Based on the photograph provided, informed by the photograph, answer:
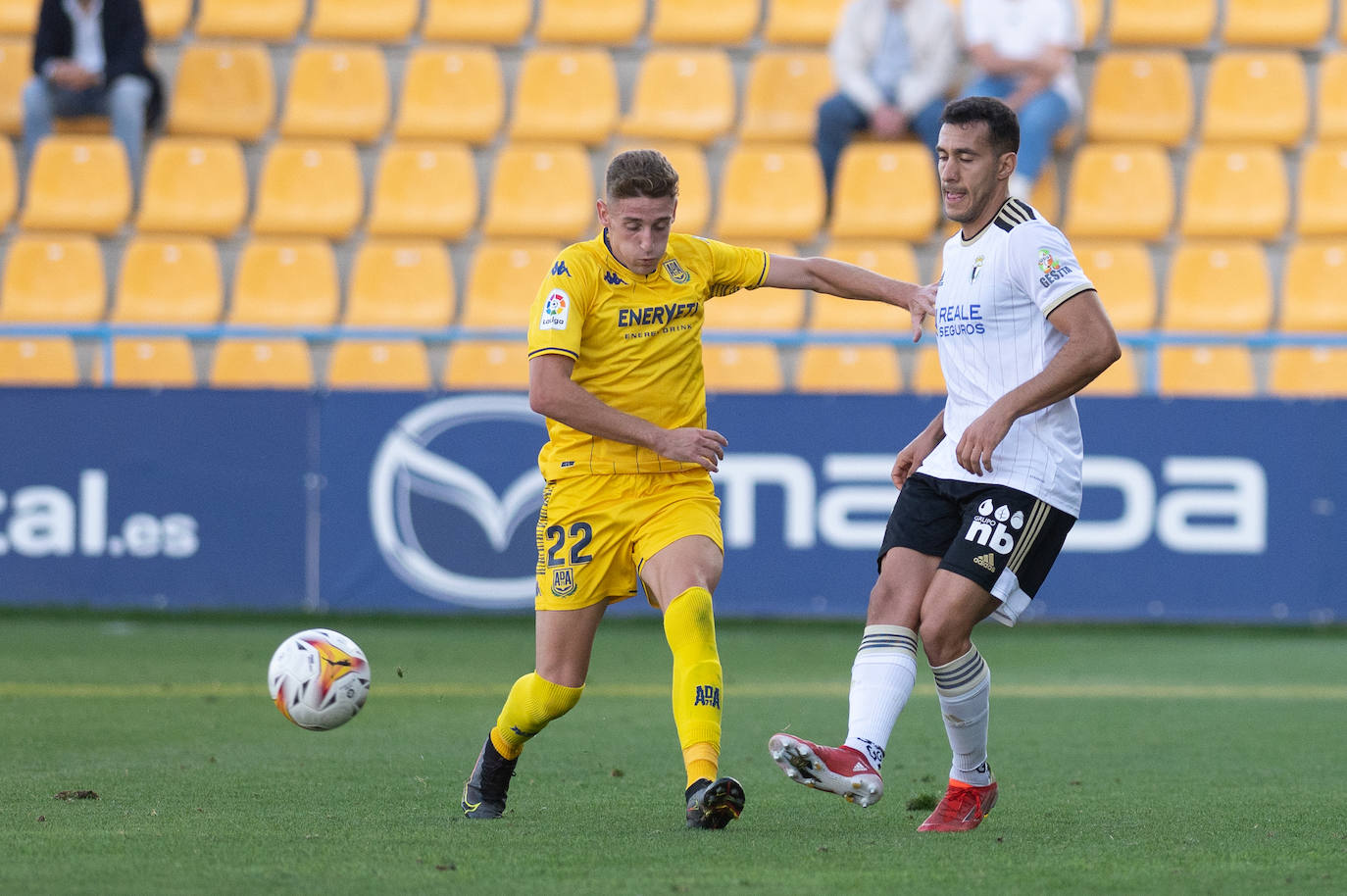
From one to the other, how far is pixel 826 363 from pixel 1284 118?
15.2ft

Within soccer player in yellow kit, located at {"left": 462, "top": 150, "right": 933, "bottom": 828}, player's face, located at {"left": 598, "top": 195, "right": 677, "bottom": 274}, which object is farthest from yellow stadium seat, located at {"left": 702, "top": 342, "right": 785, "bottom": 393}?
player's face, located at {"left": 598, "top": 195, "right": 677, "bottom": 274}

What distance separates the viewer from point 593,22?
47.2 ft

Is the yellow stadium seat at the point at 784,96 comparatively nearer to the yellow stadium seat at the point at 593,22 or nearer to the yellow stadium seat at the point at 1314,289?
the yellow stadium seat at the point at 593,22

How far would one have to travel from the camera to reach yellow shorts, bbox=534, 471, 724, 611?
4.99m

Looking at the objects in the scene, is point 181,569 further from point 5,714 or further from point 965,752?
point 965,752

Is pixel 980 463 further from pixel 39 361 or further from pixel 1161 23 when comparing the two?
pixel 1161 23

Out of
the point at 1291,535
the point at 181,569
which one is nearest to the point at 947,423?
the point at 1291,535

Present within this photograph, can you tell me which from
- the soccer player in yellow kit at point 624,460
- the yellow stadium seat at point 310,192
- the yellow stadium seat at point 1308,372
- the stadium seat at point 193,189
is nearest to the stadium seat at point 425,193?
the yellow stadium seat at point 310,192

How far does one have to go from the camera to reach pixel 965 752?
4.89m

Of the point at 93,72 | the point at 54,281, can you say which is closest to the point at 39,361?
the point at 54,281

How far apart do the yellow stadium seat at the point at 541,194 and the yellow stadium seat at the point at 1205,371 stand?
433 centimetres

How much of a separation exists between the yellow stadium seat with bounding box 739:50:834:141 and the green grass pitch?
4.81 metres

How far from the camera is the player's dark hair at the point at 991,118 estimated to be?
4.72 meters

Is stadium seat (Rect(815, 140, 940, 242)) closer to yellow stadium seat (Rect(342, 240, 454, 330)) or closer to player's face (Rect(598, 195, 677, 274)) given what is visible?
yellow stadium seat (Rect(342, 240, 454, 330))
